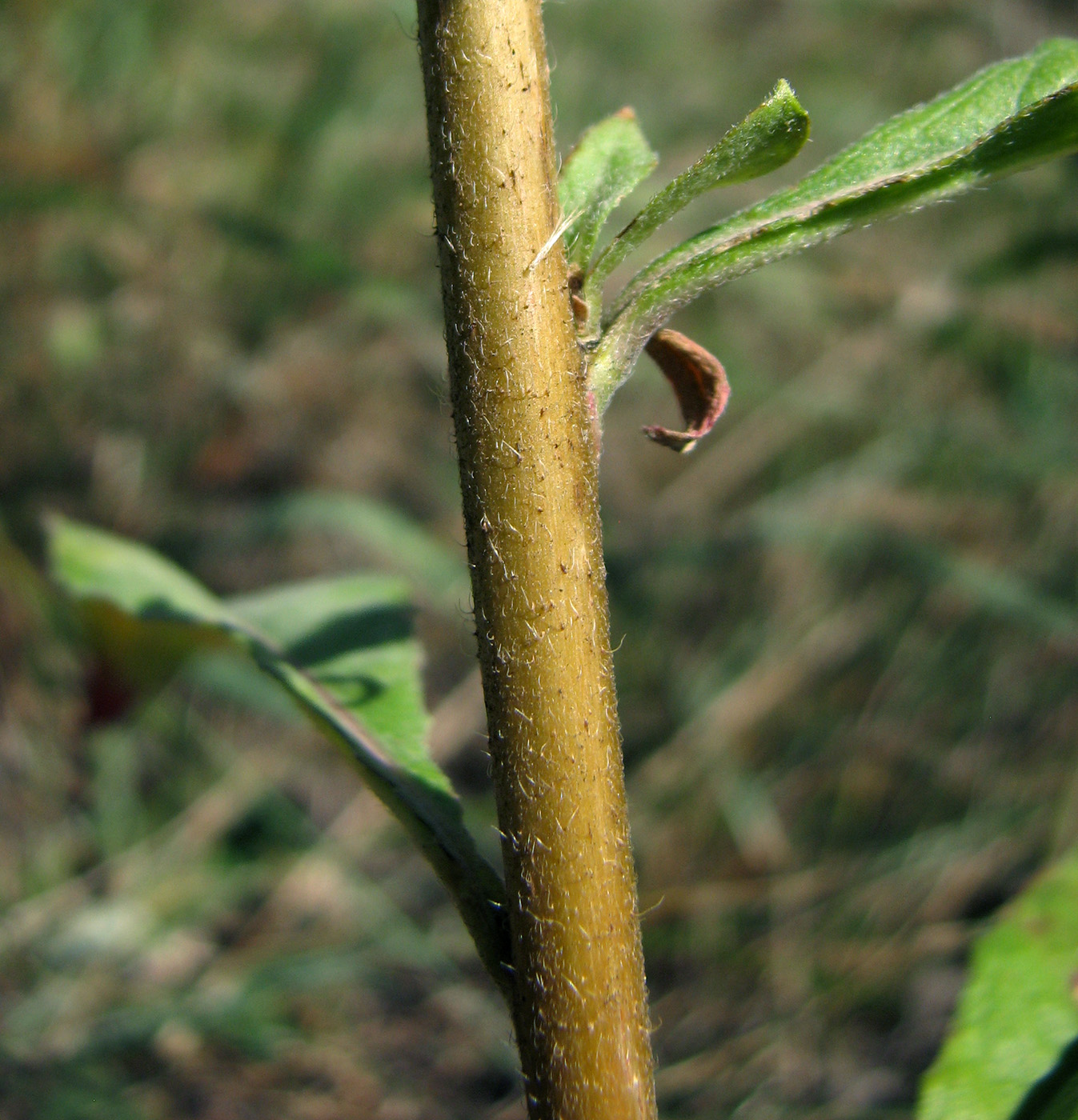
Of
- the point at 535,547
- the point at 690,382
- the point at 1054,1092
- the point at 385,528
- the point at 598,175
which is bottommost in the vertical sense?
the point at 1054,1092

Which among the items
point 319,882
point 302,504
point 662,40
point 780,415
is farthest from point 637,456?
point 662,40

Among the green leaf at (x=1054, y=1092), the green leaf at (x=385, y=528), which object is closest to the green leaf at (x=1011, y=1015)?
the green leaf at (x=1054, y=1092)

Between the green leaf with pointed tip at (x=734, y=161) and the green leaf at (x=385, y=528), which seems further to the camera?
the green leaf at (x=385, y=528)

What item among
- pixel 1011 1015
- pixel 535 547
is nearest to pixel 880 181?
pixel 535 547

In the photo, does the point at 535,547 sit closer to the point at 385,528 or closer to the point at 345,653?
the point at 345,653

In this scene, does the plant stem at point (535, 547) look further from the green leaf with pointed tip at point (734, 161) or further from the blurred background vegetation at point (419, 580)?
the blurred background vegetation at point (419, 580)

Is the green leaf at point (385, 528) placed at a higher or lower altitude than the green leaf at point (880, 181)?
higher

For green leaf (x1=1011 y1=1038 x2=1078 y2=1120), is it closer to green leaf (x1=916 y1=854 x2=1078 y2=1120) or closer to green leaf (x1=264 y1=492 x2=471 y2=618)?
green leaf (x1=916 y1=854 x2=1078 y2=1120)
